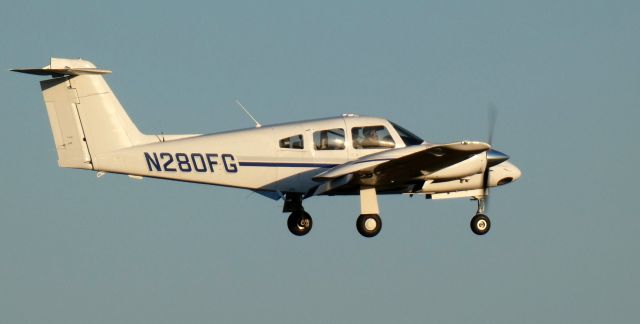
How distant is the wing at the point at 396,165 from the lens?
32.1 meters

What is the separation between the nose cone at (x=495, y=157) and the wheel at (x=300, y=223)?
4.25 metres

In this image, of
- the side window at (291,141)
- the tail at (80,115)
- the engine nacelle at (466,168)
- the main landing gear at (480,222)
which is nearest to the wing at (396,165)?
the engine nacelle at (466,168)

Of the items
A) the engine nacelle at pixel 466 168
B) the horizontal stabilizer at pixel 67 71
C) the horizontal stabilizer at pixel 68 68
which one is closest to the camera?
the horizontal stabilizer at pixel 67 71

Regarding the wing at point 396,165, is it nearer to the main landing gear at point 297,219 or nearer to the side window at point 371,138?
the side window at point 371,138

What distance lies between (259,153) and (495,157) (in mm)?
4961

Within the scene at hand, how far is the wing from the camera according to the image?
3206 centimetres

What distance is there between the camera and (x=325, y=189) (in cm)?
3375

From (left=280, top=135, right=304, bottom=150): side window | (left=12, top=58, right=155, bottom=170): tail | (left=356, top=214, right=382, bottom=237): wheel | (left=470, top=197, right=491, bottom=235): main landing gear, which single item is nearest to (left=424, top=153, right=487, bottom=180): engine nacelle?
(left=356, top=214, right=382, bottom=237): wheel

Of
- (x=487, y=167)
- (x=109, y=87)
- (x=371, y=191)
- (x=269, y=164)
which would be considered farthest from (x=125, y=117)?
(x=487, y=167)

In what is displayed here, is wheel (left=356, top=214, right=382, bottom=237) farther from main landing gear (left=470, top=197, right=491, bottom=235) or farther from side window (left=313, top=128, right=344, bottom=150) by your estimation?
main landing gear (left=470, top=197, right=491, bottom=235)

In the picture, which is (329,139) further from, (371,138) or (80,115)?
(80,115)

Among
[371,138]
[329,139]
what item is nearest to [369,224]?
[371,138]

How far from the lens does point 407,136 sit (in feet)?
112

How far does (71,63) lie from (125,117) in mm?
1577
